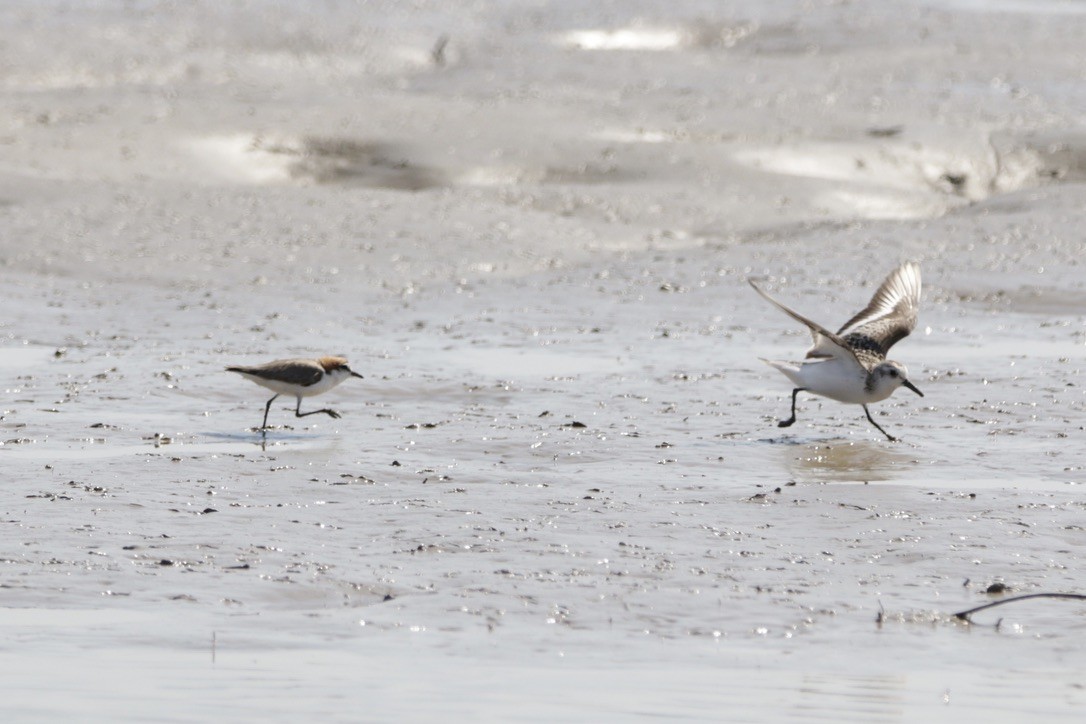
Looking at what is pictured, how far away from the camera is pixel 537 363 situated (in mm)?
12164

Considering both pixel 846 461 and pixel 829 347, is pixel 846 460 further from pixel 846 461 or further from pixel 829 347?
pixel 829 347

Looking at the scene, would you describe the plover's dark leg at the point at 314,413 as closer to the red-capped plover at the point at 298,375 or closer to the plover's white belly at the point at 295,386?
the red-capped plover at the point at 298,375

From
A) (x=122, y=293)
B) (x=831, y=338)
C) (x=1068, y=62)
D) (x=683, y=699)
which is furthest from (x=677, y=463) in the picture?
(x=1068, y=62)

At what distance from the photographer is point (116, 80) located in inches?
850

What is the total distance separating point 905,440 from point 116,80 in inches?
558

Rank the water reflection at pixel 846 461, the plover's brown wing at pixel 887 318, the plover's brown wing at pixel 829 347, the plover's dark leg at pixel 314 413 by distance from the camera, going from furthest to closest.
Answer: the plover's brown wing at pixel 887 318
the plover's dark leg at pixel 314 413
the plover's brown wing at pixel 829 347
the water reflection at pixel 846 461

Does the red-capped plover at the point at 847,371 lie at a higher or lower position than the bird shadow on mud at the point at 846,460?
higher

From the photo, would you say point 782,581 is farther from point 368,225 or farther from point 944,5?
point 944,5

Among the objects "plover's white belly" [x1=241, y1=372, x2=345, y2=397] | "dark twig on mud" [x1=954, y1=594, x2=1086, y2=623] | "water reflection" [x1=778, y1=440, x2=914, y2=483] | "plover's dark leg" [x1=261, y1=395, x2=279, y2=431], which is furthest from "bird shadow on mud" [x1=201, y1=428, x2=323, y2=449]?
"dark twig on mud" [x1=954, y1=594, x2=1086, y2=623]

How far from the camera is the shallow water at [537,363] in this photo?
6.05 metres

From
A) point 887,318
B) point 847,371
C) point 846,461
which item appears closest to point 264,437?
point 846,461

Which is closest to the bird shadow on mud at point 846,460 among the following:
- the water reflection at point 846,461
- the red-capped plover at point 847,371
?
the water reflection at point 846,461

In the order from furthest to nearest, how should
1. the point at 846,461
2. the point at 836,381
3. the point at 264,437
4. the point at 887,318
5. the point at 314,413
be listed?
the point at 887,318 < the point at 314,413 < the point at 836,381 < the point at 264,437 < the point at 846,461

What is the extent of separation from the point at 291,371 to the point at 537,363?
8.05 feet
